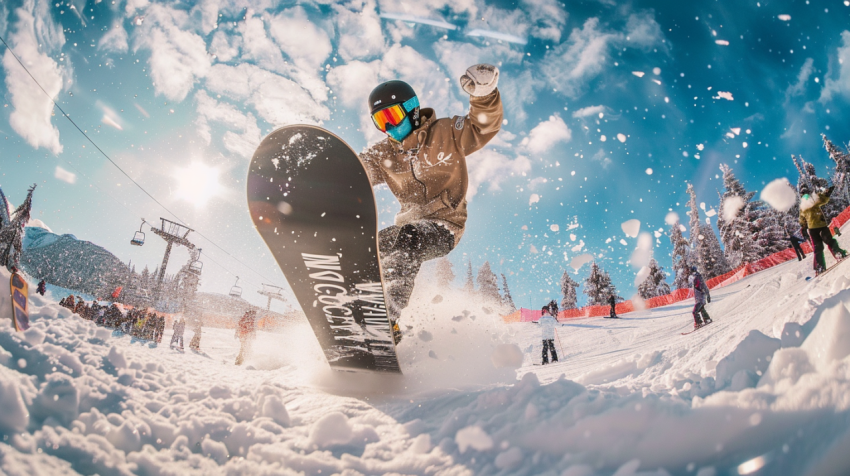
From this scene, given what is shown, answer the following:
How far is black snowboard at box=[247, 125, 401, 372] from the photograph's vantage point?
2.68m

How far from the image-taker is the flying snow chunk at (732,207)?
24.2 m

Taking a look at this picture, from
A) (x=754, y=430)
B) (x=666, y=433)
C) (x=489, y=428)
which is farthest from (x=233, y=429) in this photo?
(x=754, y=430)

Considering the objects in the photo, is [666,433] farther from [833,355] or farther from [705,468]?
[833,355]

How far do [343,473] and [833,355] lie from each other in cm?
175

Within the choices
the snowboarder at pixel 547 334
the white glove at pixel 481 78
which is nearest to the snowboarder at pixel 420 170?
the white glove at pixel 481 78

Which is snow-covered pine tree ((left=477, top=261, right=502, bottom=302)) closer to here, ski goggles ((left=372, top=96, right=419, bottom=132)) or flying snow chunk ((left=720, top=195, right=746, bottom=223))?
flying snow chunk ((left=720, top=195, right=746, bottom=223))

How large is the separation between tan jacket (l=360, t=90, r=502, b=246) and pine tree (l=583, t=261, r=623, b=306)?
102ft

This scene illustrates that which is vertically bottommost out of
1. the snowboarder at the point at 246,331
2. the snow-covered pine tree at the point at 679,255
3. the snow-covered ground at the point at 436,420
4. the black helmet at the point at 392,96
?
the snowboarder at the point at 246,331

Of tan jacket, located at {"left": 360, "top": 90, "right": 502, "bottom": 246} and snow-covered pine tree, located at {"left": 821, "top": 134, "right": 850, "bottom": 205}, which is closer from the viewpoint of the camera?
tan jacket, located at {"left": 360, "top": 90, "right": 502, "bottom": 246}

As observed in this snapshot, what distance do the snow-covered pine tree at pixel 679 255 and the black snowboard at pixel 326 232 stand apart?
33696 millimetres

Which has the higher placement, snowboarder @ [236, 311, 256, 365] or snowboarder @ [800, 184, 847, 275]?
snowboarder @ [800, 184, 847, 275]

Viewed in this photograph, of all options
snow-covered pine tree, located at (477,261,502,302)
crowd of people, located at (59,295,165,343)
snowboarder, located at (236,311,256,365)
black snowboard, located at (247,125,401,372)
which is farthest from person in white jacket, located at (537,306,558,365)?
snow-covered pine tree, located at (477,261,502,302)

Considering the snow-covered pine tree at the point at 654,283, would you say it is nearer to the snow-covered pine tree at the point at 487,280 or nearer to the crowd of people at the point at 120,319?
the snow-covered pine tree at the point at 487,280

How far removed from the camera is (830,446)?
0.82 metres
